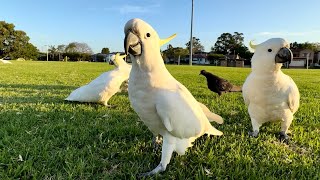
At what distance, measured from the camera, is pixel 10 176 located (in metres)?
2.04

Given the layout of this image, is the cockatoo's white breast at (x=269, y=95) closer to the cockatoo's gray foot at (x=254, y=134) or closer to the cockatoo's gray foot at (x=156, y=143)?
the cockatoo's gray foot at (x=254, y=134)

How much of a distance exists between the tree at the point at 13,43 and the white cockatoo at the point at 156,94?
52264 millimetres

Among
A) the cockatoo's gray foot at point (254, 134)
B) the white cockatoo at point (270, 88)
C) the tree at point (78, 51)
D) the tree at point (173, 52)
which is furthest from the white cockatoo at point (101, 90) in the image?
the tree at point (78, 51)

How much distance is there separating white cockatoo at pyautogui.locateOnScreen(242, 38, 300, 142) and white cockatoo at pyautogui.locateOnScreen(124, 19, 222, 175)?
1007 millimetres

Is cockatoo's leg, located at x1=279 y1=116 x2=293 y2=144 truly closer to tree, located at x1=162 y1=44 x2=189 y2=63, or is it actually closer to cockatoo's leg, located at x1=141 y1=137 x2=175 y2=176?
cockatoo's leg, located at x1=141 y1=137 x2=175 y2=176

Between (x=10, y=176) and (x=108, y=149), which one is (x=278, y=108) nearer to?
(x=108, y=149)

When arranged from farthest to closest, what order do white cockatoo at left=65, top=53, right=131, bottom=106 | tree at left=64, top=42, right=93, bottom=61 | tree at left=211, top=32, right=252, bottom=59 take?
tree at left=211, top=32, right=252, bottom=59
tree at left=64, top=42, right=93, bottom=61
white cockatoo at left=65, top=53, right=131, bottom=106

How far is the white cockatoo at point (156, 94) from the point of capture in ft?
6.44

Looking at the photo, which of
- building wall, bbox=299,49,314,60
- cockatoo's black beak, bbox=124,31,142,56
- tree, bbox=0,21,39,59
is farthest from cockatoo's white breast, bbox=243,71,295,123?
building wall, bbox=299,49,314,60

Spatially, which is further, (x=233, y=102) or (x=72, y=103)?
(x=233, y=102)

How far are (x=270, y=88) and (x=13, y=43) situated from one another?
5322 cm

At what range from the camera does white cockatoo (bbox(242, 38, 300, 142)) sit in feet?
8.99

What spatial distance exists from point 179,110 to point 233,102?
3.25 meters

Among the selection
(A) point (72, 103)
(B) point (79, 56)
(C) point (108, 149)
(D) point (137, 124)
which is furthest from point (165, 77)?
(B) point (79, 56)
